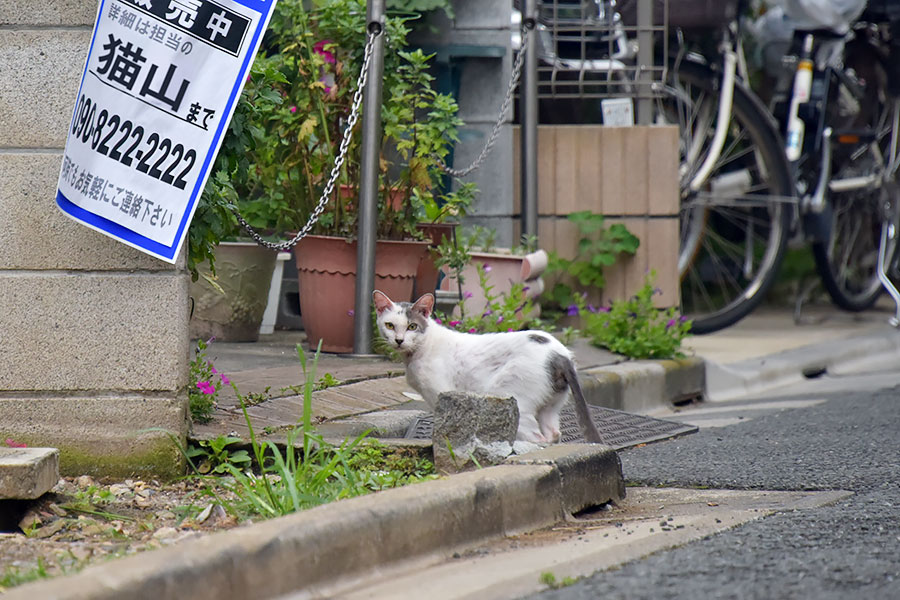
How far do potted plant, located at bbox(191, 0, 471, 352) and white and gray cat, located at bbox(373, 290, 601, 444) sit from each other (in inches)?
46.2

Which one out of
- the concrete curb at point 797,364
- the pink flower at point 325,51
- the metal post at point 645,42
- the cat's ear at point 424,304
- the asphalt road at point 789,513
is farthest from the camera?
the metal post at point 645,42

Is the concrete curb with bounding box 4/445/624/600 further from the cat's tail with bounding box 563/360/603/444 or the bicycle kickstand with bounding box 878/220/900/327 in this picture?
the bicycle kickstand with bounding box 878/220/900/327

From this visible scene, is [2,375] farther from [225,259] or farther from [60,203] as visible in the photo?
[225,259]

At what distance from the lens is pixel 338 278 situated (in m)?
5.84

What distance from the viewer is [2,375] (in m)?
3.68

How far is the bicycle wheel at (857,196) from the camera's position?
8852mm

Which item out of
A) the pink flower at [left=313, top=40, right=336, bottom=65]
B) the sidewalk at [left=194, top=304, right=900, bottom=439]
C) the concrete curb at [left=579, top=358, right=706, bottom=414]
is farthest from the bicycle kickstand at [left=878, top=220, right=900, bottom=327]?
the pink flower at [left=313, top=40, right=336, bottom=65]

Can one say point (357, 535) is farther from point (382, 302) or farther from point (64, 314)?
point (382, 302)

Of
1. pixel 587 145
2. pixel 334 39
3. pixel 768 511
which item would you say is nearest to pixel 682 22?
pixel 587 145

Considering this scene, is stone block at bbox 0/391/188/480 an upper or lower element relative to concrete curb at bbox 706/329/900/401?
upper

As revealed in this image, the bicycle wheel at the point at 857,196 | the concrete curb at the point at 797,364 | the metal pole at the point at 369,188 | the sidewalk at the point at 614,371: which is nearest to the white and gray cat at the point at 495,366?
the sidewalk at the point at 614,371

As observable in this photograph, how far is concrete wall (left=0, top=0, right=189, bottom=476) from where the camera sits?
3.67m

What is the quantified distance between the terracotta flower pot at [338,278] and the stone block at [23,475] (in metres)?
2.64

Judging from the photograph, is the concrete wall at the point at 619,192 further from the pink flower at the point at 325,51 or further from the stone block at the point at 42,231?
the stone block at the point at 42,231
